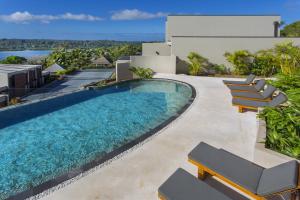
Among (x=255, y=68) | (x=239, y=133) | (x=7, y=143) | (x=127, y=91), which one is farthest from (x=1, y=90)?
(x=255, y=68)

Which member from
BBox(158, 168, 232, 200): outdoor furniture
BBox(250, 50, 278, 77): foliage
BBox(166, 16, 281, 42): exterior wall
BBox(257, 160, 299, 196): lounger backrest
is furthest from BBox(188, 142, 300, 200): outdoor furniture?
BBox(166, 16, 281, 42): exterior wall

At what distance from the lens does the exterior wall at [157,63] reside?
2169 cm

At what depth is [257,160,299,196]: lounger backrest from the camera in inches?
143

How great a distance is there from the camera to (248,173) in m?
4.47

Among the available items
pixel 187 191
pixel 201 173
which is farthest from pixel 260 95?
pixel 187 191

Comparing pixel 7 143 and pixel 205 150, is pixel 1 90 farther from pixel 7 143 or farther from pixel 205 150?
pixel 205 150

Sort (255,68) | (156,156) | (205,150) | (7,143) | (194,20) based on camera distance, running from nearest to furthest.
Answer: (205,150) < (156,156) < (7,143) < (255,68) < (194,20)

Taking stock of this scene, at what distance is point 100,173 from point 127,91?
11.1 metres

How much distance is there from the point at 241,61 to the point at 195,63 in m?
3.71

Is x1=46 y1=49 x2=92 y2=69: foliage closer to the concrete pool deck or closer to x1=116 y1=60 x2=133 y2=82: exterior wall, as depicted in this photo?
x1=116 y1=60 x2=133 y2=82: exterior wall

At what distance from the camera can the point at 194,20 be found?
93.9 feet

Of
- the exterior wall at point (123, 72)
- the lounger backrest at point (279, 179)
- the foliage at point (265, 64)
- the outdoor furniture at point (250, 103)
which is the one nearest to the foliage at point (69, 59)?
the exterior wall at point (123, 72)

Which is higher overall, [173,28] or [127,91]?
[173,28]

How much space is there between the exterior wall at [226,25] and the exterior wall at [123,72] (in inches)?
335
